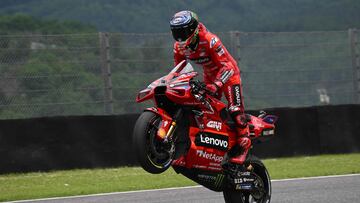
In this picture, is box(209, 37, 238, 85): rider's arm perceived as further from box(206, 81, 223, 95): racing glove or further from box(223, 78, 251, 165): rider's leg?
box(223, 78, 251, 165): rider's leg

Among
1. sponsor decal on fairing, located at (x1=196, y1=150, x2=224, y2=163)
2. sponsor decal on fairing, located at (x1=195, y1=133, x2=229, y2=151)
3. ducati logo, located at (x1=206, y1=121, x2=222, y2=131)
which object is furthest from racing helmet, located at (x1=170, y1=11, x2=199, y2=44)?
sponsor decal on fairing, located at (x1=196, y1=150, x2=224, y2=163)

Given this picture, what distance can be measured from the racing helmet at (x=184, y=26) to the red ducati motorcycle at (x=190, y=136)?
0.27 m

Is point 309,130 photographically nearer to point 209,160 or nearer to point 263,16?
point 209,160

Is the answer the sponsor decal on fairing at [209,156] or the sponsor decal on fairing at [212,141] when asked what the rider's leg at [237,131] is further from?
the sponsor decal on fairing at [209,156]

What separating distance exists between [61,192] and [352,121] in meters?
6.78

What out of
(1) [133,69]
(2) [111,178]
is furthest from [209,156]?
(1) [133,69]

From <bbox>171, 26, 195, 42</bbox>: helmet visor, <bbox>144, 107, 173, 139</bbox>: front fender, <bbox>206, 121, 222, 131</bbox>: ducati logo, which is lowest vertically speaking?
<bbox>206, 121, 222, 131</bbox>: ducati logo

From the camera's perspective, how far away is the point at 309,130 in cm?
1611

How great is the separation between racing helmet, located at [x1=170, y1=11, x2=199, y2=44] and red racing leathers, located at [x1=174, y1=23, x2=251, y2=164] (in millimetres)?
159

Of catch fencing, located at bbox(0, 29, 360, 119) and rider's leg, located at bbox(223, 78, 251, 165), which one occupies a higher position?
rider's leg, located at bbox(223, 78, 251, 165)

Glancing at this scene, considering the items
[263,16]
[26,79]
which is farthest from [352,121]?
[263,16]

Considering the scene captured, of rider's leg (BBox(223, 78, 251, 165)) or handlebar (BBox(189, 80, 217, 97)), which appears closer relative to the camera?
handlebar (BBox(189, 80, 217, 97))

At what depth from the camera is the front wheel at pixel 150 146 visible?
25.6 feet

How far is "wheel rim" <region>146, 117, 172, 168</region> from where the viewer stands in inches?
312
